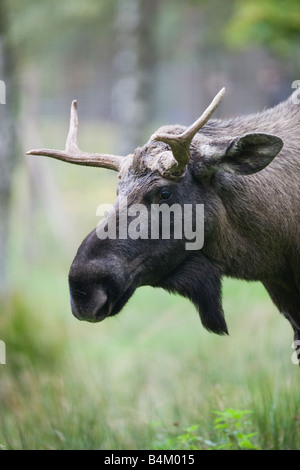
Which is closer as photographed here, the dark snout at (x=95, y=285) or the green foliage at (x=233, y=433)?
the dark snout at (x=95, y=285)

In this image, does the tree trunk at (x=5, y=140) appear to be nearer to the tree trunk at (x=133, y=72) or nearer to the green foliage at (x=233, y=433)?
the green foliage at (x=233, y=433)

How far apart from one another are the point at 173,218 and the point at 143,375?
178 inches

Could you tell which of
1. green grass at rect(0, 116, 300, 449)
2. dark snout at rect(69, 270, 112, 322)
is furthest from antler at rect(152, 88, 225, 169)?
green grass at rect(0, 116, 300, 449)

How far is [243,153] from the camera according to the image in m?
4.59

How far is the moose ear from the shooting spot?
4.51 meters

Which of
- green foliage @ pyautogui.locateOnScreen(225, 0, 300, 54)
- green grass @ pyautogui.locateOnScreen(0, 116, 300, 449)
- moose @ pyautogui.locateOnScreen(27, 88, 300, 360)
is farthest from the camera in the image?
green foliage @ pyautogui.locateOnScreen(225, 0, 300, 54)

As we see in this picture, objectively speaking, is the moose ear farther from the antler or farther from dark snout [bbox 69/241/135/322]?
dark snout [bbox 69/241/135/322]

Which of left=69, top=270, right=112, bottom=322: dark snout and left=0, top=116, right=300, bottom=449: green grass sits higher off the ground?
left=69, top=270, right=112, bottom=322: dark snout

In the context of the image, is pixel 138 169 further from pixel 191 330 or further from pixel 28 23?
pixel 28 23

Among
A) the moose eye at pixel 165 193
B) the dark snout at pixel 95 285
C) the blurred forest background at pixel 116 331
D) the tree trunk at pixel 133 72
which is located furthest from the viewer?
the tree trunk at pixel 133 72

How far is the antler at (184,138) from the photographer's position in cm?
433

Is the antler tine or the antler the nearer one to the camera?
the antler

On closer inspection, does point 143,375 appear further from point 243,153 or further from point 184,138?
point 184,138

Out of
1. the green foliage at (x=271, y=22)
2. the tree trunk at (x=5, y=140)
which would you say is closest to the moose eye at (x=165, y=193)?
the tree trunk at (x=5, y=140)
